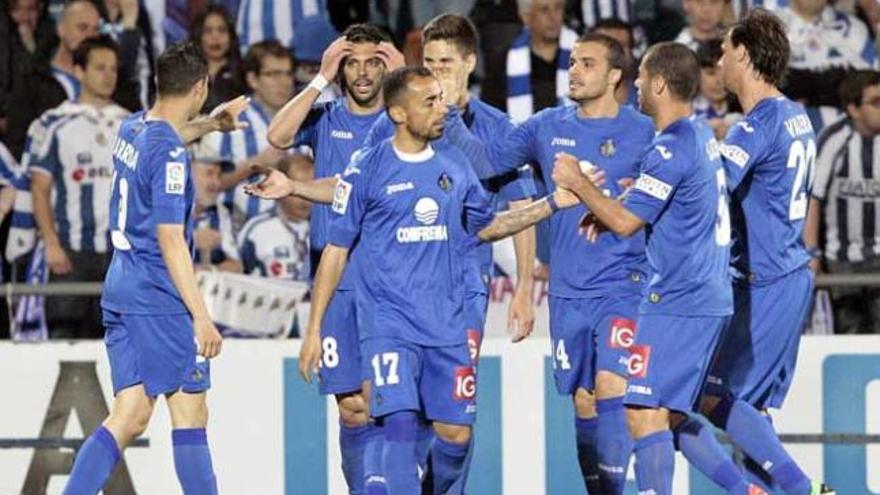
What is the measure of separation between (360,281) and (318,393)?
1964 mm

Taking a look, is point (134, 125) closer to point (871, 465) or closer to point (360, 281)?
point (360, 281)

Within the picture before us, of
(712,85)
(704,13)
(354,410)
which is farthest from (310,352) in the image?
(704,13)

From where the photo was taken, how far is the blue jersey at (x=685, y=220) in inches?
340

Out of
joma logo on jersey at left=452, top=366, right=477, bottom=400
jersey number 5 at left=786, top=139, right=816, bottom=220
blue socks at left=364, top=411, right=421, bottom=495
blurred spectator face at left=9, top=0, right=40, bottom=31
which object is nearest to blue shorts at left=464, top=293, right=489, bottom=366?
joma logo on jersey at left=452, top=366, right=477, bottom=400

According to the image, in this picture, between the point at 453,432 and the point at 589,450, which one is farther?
the point at 589,450

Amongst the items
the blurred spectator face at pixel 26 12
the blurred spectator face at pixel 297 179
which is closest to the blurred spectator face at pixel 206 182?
the blurred spectator face at pixel 297 179

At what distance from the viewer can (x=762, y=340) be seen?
9.20 metres

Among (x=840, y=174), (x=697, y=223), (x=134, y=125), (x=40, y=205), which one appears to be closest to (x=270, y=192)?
(x=134, y=125)

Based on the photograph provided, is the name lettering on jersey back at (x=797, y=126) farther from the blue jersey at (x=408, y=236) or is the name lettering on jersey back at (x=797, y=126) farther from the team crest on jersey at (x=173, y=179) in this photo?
the team crest on jersey at (x=173, y=179)

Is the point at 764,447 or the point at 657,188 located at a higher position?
the point at 657,188

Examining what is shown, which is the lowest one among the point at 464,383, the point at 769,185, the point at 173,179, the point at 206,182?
the point at 464,383

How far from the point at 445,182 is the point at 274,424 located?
2495mm

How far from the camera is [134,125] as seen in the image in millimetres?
9125

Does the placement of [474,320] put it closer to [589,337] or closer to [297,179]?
[589,337]
